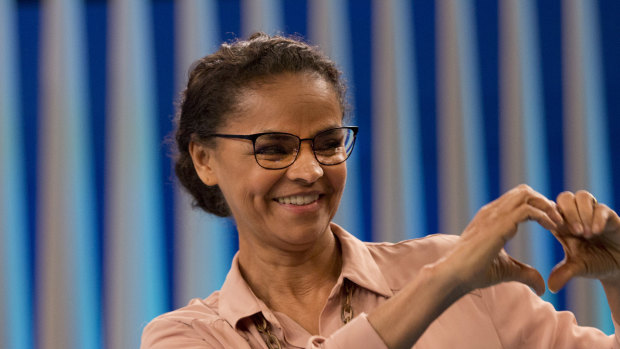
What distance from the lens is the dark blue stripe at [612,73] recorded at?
2350 mm

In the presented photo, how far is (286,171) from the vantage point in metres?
1.30

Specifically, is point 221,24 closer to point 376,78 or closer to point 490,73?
point 376,78

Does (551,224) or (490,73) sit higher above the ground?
(490,73)

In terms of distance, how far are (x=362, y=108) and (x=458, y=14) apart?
0.43m

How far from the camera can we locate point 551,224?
1102 millimetres

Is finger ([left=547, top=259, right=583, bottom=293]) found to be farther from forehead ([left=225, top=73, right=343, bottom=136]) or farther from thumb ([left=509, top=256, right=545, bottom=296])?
forehead ([left=225, top=73, right=343, bottom=136])

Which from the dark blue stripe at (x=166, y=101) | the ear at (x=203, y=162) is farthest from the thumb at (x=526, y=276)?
the dark blue stripe at (x=166, y=101)

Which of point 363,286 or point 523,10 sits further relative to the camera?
point 523,10

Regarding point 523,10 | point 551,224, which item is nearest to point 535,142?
point 523,10

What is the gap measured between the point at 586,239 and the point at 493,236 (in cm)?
26

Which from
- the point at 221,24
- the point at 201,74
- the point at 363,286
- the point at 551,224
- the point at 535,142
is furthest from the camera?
the point at 221,24

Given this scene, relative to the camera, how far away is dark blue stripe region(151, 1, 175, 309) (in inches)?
97.9

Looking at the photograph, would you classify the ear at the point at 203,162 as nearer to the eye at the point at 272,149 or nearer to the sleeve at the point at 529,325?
the eye at the point at 272,149

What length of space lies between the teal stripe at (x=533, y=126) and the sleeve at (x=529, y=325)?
101 cm
